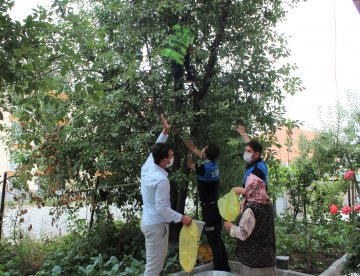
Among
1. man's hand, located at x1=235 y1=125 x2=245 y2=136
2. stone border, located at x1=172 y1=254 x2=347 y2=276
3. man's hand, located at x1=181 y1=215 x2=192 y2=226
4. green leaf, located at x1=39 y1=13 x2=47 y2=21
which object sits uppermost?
green leaf, located at x1=39 y1=13 x2=47 y2=21

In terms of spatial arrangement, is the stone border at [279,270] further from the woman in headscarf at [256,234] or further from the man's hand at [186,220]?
the woman in headscarf at [256,234]

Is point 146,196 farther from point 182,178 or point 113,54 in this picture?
point 113,54

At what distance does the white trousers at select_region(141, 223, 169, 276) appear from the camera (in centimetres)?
387

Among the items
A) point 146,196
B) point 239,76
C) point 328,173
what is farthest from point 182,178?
point 328,173

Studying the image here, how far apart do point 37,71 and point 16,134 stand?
283 centimetres

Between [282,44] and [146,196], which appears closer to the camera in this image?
[146,196]

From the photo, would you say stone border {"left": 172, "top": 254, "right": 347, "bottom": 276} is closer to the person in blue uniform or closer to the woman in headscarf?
the person in blue uniform

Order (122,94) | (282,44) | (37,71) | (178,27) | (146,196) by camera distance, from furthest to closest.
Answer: (282,44)
(122,94)
(178,27)
(146,196)
(37,71)

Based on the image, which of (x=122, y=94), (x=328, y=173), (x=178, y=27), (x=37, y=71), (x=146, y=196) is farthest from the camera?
(x=328, y=173)

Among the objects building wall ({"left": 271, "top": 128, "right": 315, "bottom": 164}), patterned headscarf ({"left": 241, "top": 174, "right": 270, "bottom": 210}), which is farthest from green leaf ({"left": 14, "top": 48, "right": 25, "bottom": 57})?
building wall ({"left": 271, "top": 128, "right": 315, "bottom": 164})

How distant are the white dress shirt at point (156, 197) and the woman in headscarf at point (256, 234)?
2.35ft

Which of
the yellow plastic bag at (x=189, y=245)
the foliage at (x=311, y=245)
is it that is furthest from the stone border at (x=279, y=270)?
the yellow plastic bag at (x=189, y=245)

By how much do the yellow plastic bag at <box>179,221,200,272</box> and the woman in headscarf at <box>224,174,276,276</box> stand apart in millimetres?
697

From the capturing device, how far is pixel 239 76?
5.62 metres
